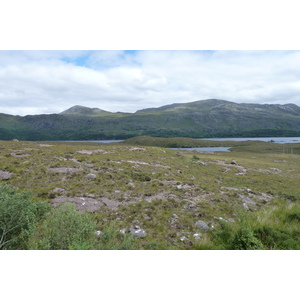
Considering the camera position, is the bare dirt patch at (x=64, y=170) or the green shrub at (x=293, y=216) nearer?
the green shrub at (x=293, y=216)

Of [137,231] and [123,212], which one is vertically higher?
[123,212]

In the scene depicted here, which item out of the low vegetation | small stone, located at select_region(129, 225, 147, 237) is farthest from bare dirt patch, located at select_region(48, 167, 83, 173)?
small stone, located at select_region(129, 225, 147, 237)

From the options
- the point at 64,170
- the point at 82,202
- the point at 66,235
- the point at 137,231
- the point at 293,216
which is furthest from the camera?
the point at 64,170

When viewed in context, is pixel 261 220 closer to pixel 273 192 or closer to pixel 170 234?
pixel 170 234

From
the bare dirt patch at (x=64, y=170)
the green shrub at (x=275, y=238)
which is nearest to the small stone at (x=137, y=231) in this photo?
the green shrub at (x=275, y=238)

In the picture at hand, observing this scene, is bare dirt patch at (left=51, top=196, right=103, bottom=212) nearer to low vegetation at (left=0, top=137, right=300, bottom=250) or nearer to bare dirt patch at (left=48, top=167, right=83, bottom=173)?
low vegetation at (left=0, top=137, right=300, bottom=250)

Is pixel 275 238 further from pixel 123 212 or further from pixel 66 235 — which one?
pixel 66 235

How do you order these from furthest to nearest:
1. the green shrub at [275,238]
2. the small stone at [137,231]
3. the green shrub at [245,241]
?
the small stone at [137,231]
the green shrub at [275,238]
the green shrub at [245,241]

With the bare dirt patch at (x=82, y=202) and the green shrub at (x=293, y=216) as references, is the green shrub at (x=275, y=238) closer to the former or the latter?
the green shrub at (x=293, y=216)

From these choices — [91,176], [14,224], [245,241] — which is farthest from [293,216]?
[91,176]

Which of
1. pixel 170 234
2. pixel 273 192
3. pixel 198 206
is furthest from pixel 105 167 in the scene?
pixel 273 192

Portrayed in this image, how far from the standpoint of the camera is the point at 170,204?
1161 centimetres

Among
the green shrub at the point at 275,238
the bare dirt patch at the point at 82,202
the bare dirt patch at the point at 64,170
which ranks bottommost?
the green shrub at the point at 275,238

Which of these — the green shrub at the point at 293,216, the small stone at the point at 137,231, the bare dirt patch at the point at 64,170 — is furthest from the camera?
the bare dirt patch at the point at 64,170
